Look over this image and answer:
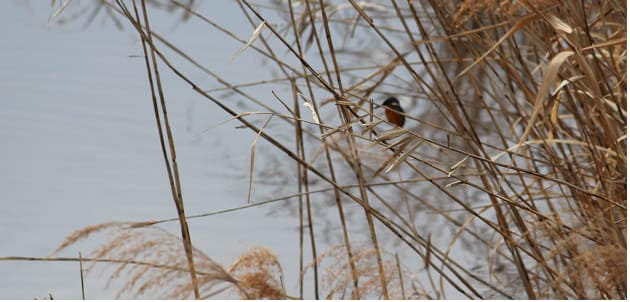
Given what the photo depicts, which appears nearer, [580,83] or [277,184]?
[580,83]

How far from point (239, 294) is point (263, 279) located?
5cm

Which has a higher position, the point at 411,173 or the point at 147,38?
the point at 411,173

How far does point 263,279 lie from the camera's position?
817 millimetres

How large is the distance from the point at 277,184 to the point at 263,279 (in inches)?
78.1

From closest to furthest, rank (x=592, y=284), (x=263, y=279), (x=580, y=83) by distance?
(x=263, y=279) → (x=592, y=284) → (x=580, y=83)

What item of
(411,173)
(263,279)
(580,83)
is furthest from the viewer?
(411,173)

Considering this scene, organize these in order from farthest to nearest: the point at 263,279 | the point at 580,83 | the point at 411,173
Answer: the point at 411,173
the point at 580,83
the point at 263,279

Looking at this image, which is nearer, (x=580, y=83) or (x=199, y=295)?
(x=199, y=295)

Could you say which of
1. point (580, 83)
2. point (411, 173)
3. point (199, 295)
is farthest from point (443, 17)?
point (411, 173)

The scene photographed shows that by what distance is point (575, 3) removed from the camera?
107 cm

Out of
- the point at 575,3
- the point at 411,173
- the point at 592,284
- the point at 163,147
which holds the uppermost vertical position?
the point at 411,173

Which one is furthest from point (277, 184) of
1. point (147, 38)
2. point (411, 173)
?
point (147, 38)

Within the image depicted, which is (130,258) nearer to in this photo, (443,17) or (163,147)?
(163,147)

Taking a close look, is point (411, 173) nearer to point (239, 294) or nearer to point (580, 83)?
point (580, 83)
